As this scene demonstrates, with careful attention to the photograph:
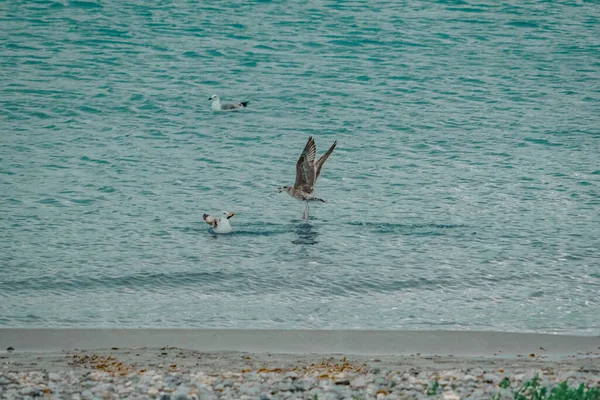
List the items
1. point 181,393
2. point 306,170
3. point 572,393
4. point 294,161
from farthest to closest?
point 294,161
point 306,170
point 181,393
point 572,393

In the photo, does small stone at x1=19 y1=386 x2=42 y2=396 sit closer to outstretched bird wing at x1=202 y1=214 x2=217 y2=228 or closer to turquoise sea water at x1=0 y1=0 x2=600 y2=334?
turquoise sea water at x1=0 y1=0 x2=600 y2=334

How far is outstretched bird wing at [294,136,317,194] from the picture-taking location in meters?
15.0

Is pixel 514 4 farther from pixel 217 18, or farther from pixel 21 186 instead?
pixel 21 186

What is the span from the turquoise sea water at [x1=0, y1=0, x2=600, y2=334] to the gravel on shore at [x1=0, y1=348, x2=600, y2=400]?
142 cm

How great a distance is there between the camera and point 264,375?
826cm

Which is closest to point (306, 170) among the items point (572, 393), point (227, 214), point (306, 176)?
point (306, 176)

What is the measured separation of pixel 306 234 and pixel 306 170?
4.44 feet

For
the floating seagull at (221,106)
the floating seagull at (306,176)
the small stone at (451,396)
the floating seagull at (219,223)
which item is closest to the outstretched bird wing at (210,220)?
the floating seagull at (219,223)

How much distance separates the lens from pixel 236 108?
67.5ft

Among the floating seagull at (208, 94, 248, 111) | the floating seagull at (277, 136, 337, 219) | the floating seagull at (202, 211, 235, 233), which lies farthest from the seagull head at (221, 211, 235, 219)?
the floating seagull at (208, 94, 248, 111)

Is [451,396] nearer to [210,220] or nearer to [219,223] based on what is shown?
[219,223]

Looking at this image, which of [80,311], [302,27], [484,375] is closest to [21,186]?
[80,311]

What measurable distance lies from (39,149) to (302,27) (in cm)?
1046

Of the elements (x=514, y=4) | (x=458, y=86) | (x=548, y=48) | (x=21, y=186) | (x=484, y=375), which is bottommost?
(x=484, y=375)
